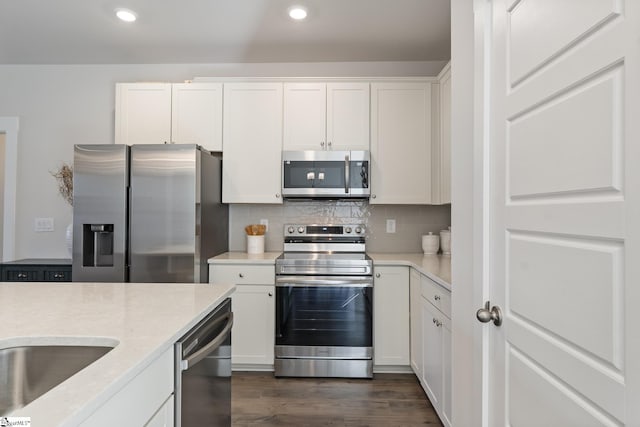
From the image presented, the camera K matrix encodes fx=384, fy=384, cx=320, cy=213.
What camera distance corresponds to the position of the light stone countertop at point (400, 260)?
2441 mm

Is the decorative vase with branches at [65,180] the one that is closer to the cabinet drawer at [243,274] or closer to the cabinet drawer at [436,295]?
the cabinet drawer at [243,274]

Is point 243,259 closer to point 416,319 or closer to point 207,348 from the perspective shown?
point 416,319

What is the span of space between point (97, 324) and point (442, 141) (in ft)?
8.62

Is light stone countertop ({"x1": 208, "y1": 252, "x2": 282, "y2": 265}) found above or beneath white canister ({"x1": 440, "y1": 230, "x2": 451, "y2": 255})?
beneath

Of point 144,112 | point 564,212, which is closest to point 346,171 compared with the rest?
point 144,112

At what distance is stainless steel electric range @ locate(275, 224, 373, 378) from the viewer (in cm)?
282

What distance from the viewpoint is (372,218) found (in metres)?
3.46

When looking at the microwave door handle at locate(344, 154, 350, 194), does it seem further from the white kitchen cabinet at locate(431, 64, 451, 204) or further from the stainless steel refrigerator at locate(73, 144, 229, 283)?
the stainless steel refrigerator at locate(73, 144, 229, 283)

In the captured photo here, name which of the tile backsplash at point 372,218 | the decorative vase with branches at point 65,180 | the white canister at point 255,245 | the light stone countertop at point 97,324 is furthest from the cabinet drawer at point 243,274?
the decorative vase with branches at point 65,180

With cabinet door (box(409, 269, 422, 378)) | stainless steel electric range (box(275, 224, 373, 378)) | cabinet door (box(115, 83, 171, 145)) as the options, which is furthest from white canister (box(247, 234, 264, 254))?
cabinet door (box(409, 269, 422, 378))

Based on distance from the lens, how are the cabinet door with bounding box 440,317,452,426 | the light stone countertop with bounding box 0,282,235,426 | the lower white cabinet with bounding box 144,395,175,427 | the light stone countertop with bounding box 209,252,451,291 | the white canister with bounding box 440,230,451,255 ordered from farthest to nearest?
the white canister with bounding box 440,230,451,255
the light stone countertop with bounding box 209,252,451,291
the cabinet door with bounding box 440,317,452,426
the lower white cabinet with bounding box 144,395,175,427
the light stone countertop with bounding box 0,282,235,426

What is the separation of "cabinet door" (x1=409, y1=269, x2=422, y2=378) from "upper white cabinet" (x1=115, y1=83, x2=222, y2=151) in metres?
1.89

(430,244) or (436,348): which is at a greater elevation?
(430,244)

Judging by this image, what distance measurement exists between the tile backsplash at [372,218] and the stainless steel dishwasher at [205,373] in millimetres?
1875
